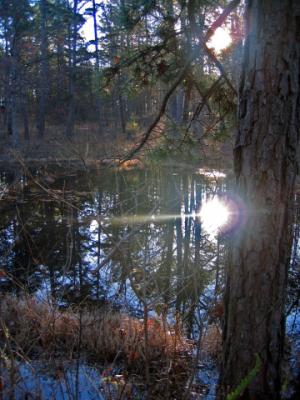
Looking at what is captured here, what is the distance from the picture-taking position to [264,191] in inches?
90.0

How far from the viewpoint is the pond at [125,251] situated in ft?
14.9

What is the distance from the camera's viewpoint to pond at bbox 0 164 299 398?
4.54 metres

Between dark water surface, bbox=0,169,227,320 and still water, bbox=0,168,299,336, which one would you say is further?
dark water surface, bbox=0,169,227,320

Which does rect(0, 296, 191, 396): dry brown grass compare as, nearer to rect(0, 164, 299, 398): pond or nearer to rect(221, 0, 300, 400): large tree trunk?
rect(0, 164, 299, 398): pond

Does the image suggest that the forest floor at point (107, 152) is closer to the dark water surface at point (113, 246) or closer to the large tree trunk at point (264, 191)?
the dark water surface at point (113, 246)

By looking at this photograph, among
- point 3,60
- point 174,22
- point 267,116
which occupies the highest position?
point 3,60

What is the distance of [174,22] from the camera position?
3.70 meters

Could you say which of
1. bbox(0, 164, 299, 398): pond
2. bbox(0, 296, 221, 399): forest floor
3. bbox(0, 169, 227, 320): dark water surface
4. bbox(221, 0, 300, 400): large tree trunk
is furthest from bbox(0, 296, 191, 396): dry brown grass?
bbox(221, 0, 300, 400): large tree trunk

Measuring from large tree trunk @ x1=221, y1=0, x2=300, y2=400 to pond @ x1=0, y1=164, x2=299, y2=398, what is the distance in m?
0.20

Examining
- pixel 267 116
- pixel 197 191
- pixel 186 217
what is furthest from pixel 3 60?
pixel 267 116

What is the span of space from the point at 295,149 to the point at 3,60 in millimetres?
19795

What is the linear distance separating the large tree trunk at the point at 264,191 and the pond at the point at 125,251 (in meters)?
0.20

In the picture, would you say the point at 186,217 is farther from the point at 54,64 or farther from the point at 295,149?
the point at 54,64

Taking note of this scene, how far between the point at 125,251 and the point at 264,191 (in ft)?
7.76
